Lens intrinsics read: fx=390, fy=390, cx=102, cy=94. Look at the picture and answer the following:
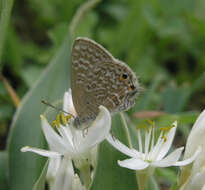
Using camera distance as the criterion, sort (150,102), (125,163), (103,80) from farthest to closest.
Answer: (150,102) → (103,80) → (125,163)

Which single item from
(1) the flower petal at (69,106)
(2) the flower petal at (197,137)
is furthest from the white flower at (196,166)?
(1) the flower petal at (69,106)

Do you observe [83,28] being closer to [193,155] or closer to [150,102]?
[150,102]

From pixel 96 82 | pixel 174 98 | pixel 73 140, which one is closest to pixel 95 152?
pixel 73 140

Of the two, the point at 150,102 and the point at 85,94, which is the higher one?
the point at 85,94

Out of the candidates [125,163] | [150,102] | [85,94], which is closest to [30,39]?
[150,102]

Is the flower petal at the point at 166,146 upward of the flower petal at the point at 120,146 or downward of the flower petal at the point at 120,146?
downward

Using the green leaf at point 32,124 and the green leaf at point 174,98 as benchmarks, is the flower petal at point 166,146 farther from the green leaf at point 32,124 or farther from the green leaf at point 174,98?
the green leaf at point 174,98
